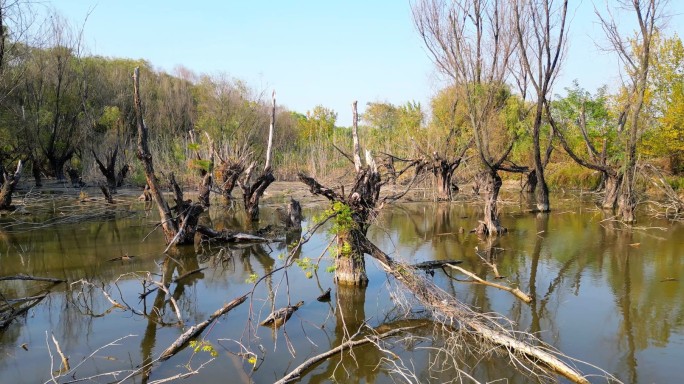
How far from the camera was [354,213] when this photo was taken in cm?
697

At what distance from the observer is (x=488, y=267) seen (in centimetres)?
866

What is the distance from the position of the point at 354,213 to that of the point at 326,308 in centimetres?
136

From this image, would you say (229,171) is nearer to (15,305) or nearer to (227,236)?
(227,236)

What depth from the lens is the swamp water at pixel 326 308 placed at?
15.8 ft

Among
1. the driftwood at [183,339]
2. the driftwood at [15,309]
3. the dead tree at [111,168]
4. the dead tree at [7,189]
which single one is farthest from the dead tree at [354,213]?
the dead tree at [111,168]

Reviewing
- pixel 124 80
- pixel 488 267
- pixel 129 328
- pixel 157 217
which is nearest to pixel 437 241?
pixel 488 267

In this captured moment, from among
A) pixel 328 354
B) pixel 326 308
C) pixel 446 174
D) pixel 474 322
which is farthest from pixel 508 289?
pixel 446 174

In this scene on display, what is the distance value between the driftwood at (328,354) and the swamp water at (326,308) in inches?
3.0

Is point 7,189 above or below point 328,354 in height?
above

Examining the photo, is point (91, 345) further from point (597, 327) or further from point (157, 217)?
point (157, 217)

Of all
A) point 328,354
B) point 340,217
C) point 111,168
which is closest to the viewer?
point 328,354

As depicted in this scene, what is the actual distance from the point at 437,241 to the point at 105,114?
69.5ft

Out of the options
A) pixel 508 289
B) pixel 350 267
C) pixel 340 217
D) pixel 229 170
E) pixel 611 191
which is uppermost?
pixel 229 170

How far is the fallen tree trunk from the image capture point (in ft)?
14.7
